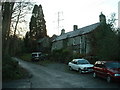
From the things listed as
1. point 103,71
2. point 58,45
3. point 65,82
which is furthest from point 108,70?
point 58,45

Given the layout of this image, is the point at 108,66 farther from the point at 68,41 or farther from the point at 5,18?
the point at 68,41

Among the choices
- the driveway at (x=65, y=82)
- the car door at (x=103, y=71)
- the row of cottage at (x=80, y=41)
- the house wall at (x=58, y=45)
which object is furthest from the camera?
the house wall at (x=58, y=45)

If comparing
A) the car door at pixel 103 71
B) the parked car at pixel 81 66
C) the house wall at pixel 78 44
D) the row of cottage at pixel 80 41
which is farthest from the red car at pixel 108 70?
the house wall at pixel 78 44

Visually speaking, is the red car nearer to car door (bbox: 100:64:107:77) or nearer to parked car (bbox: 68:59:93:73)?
car door (bbox: 100:64:107:77)

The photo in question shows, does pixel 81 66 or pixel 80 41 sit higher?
pixel 80 41

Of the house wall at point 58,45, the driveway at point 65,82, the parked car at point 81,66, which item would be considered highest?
the house wall at point 58,45

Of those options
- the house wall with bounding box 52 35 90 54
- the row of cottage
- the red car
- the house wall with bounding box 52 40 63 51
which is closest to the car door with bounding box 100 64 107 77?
the red car

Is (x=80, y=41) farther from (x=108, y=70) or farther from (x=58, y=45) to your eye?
(x=108, y=70)

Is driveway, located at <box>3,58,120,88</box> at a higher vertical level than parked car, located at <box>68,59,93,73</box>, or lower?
lower

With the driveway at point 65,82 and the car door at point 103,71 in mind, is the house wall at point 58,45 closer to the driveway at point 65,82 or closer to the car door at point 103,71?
the driveway at point 65,82

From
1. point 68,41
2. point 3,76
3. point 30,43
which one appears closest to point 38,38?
point 30,43

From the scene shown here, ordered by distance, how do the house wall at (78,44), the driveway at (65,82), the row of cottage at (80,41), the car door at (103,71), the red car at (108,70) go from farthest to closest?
the house wall at (78,44), the row of cottage at (80,41), the car door at (103,71), the red car at (108,70), the driveway at (65,82)

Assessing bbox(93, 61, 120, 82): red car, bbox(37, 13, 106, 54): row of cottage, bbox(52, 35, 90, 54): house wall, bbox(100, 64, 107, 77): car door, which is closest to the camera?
bbox(93, 61, 120, 82): red car

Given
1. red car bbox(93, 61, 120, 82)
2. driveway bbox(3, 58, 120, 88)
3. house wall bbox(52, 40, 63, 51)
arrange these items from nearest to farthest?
driveway bbox(3, 58, 120, 88), red car bbox(93, 61, 120, 82), house wall bbox(52, 40, 63, 51)
